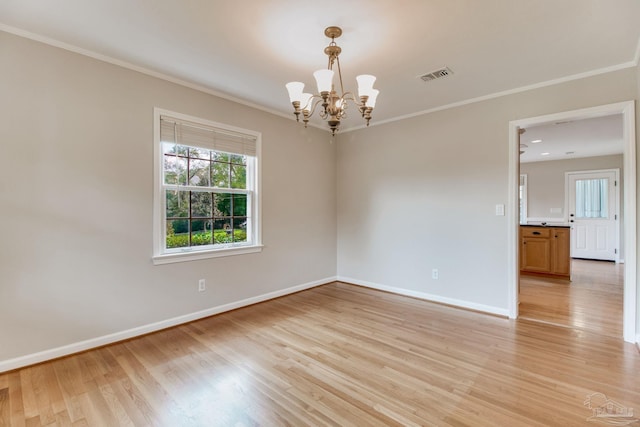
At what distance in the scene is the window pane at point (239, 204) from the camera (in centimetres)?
372

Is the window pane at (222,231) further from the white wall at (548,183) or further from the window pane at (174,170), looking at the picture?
the white wall at (548,183)

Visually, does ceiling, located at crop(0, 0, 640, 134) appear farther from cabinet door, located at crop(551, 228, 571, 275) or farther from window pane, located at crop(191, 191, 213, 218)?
cabinet door, located at crop(551, 228, 571, 275)

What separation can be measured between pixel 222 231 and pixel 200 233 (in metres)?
0.29

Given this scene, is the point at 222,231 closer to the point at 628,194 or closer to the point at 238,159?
the point at 238,159

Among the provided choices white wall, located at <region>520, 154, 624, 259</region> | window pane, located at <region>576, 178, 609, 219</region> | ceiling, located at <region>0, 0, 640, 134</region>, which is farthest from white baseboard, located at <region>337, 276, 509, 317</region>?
window pane, located at <region>576, 178, 609, 219</region>

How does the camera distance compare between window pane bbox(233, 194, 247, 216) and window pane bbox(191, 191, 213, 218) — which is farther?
window pane bbox(233, 194, 247, 216)

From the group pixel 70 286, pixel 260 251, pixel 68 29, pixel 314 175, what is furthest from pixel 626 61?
pixel 70 286

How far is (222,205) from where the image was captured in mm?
3576

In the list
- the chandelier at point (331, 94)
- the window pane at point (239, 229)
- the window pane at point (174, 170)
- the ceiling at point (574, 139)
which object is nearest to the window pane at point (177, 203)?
the window pane at point (174, 170)

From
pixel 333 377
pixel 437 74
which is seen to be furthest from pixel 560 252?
pixel 333 377

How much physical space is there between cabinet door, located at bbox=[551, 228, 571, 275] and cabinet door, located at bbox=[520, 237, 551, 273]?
73mm

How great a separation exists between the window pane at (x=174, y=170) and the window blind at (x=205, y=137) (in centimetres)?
18

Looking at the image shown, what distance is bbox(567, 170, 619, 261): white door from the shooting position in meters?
7.06

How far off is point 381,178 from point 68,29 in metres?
3.72
